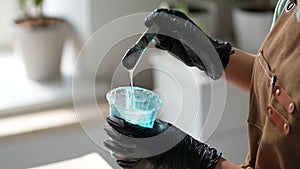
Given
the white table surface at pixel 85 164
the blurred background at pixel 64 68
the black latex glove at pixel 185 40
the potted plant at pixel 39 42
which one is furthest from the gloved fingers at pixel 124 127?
the potted plant at pixel 39 42

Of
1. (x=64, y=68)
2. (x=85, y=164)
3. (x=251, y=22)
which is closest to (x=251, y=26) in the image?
(x=251, y=22)

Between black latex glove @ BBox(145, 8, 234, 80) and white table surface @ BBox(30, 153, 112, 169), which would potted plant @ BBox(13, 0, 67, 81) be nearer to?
white table surface @ BBox(30, 153, 112, 169)

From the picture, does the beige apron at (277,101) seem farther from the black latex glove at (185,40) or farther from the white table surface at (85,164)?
the white table surface at (85,164)

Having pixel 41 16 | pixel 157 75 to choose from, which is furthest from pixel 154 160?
pixel 41 16

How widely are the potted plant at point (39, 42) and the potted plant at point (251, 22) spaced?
647 millimetres

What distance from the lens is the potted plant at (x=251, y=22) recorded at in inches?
81.3

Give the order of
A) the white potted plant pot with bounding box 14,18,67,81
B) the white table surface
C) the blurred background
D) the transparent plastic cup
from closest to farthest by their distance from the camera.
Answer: the transparent plastic cup, the white table surface, the blurred background, the white potted plant pot with bounding box 14,18,67,81

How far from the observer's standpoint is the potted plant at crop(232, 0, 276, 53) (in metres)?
2.06

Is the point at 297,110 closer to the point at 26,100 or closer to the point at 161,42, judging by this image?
the point at 161,42

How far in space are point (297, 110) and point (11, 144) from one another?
114cm

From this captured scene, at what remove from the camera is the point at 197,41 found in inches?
41.8

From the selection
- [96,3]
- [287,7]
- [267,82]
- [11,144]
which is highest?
[287,7]

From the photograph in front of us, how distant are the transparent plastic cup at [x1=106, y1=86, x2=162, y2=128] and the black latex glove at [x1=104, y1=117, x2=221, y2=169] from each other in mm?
12

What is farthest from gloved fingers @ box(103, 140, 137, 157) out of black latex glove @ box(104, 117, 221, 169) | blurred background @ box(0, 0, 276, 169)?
blurred background @ box(0, 0, 276, 169)
